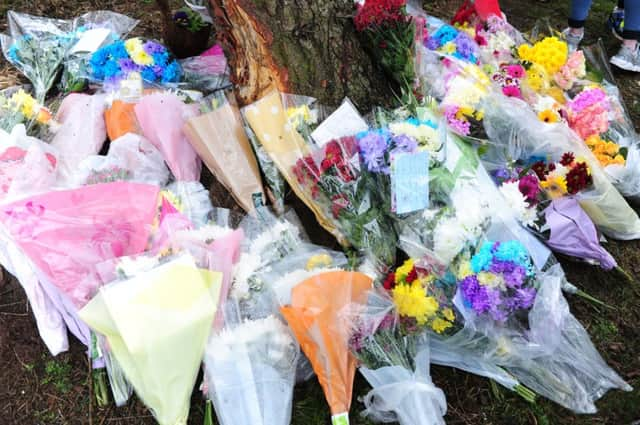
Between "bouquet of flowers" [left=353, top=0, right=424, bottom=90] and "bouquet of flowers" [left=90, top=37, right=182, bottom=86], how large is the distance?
1269mm

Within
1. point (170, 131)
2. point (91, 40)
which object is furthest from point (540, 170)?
point (91, 40)

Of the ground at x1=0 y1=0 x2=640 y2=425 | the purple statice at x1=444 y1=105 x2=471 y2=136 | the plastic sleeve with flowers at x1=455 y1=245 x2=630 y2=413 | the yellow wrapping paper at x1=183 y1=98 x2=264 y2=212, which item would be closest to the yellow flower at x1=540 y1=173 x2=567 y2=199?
the ground at x1=0 y1=0 x2=640 y2=425

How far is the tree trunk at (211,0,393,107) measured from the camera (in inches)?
99.7

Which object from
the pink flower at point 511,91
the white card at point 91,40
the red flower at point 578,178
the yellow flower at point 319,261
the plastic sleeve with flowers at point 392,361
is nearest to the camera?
the plastic sleeve with flowers at point 392,361

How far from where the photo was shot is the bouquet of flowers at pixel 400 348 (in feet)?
5.99

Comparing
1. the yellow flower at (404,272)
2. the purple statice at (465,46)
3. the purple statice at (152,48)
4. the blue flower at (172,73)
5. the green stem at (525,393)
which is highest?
the purple statice at (465,46)

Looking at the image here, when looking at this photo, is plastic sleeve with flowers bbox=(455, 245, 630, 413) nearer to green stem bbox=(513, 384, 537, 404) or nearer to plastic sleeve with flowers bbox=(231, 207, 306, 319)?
green stem bbox=(513, 384, 537, 404)

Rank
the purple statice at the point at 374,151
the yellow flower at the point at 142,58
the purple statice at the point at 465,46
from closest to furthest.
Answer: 1. the purple statice at the point at 374,151
2. the purple statice at the point at 465,46
3. the yellow flower at the point at 142,58

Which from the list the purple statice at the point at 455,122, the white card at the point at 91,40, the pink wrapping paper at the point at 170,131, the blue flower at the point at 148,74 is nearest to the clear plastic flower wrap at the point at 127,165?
the pink wrapping paper at the point at 170,131

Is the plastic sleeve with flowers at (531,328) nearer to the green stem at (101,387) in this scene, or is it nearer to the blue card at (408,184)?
the blue card at (408,184)

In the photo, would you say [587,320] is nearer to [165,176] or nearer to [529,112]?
[529,112]

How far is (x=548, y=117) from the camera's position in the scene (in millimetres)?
2752

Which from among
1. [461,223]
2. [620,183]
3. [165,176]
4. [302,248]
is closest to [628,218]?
[620,183]

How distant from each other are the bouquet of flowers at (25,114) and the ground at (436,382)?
0.81m
